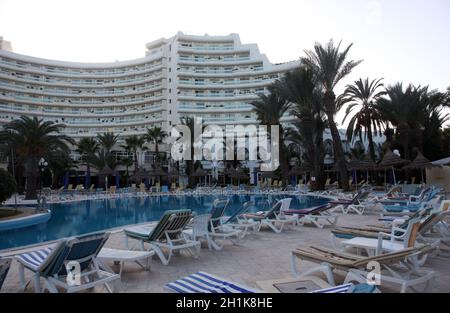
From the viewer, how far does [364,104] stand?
91.8 feet

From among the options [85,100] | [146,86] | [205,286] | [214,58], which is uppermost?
[214,58]

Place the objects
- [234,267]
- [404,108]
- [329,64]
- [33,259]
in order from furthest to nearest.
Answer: [404,108]
[329,64]
[234,267]
[33,259]

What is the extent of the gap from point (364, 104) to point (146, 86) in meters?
41.7

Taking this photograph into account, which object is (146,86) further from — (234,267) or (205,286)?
(205,286)

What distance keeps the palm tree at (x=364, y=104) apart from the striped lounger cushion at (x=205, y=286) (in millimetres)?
26549

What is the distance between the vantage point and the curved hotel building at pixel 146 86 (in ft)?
183

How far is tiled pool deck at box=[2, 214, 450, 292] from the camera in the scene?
423 centimetres

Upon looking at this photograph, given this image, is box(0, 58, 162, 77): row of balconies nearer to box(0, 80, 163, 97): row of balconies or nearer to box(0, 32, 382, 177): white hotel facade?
box(0, 32, 382, 177): white hotel facade

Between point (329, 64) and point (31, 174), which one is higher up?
point (329, 64)

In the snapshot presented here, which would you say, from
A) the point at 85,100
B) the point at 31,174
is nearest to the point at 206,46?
the point at 85,100

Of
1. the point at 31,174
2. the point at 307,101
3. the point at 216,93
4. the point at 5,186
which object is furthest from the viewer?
the point at 216,93
